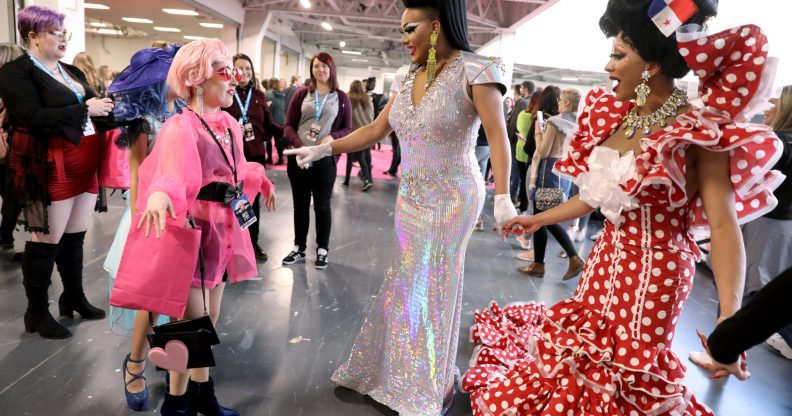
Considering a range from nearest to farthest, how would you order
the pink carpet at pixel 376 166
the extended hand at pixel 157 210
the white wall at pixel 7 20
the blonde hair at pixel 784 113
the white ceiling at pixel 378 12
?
the extended hand at pixel 157 210
the blonde hair at pixel 784 113
the white wall at pixel 7 20
the pink carpet at pixel 376 166
the white ceiling at pixel 378 12

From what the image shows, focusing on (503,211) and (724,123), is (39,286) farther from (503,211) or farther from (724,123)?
(724,123)

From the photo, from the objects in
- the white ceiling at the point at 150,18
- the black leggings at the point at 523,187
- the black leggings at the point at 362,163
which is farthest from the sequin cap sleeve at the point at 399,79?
the white ceiling at the point at 150,18

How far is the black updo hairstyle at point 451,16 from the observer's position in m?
1.99

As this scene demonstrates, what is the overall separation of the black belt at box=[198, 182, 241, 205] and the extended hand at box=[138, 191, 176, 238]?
0.29 metres

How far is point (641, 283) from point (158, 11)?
16.2 m

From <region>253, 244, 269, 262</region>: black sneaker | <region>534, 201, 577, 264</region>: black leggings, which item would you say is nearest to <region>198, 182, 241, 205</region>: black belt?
<region>253, 244, 269, 262</region>: black sneaker

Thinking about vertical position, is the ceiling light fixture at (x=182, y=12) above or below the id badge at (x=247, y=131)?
above

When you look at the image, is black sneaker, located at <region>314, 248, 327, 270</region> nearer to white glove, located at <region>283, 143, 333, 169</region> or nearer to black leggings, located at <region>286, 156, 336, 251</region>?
black leggings, located at <region>286, 156, 336, 251</region>

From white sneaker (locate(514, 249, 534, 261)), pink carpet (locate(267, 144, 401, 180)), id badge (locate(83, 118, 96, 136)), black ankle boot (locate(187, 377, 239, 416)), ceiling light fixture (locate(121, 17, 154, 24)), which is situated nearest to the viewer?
black ankle boot (locate(187, 377, 239, 416))

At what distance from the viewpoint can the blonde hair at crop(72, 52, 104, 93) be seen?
4203 mm

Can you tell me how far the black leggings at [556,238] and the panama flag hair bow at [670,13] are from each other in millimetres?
2884

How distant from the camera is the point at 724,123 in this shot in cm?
134

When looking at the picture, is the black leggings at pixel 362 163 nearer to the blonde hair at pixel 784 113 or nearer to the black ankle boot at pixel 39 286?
the black ankle boot at pixel 39 286

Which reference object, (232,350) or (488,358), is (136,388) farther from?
(488,358)
